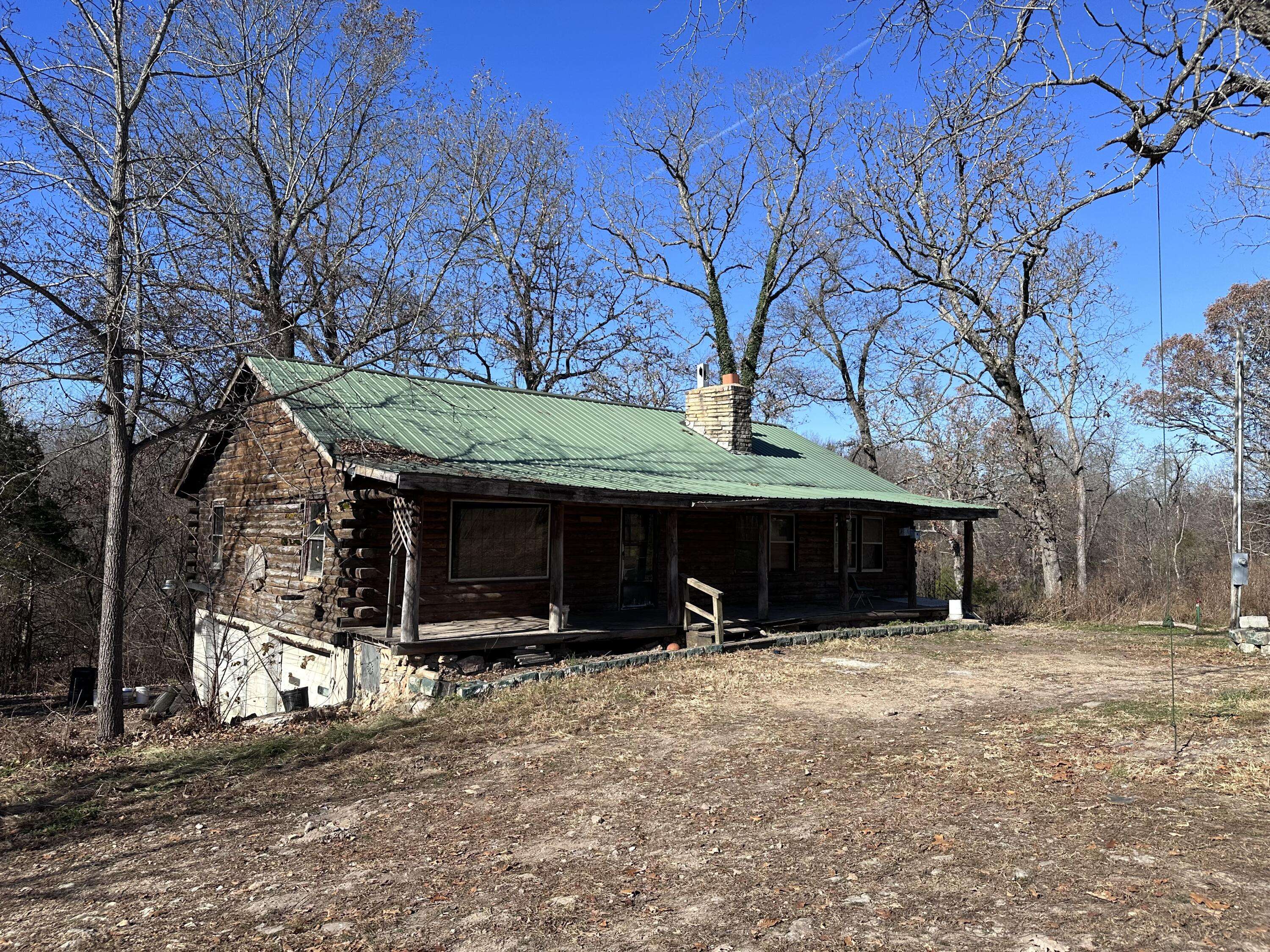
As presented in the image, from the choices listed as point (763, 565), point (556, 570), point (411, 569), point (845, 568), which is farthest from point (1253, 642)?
point (411, 569)

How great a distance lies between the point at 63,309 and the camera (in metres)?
9.85

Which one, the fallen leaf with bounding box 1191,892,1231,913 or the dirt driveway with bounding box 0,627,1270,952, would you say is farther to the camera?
the dirt driveway with bounding box 0,627,1270,952

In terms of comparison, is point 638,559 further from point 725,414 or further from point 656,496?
point 725,414

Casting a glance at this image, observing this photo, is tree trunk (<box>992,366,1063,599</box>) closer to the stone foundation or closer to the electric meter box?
the stone foundation

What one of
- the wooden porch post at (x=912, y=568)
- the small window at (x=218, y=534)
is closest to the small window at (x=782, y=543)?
the wooden porch post at (x=912, y=568)

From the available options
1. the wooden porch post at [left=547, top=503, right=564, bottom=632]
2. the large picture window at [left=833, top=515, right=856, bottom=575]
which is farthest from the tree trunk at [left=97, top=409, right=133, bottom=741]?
the large picture window at [left=833, top=515, right=856, bottom=575]

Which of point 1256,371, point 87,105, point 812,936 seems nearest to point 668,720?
point 812,936

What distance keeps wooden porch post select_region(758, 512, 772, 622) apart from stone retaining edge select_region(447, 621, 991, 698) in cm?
76

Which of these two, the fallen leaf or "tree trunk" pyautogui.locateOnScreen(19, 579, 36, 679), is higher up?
the fallen leaf

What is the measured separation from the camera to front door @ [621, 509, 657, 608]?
50.7ft

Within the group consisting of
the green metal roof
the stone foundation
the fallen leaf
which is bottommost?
the fallen leaf

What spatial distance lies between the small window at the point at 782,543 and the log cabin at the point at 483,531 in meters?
0.05

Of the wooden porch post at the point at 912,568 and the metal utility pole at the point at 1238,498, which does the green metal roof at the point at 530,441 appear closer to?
the wooden porch post at the point at 912,568

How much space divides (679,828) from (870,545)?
574 inches
